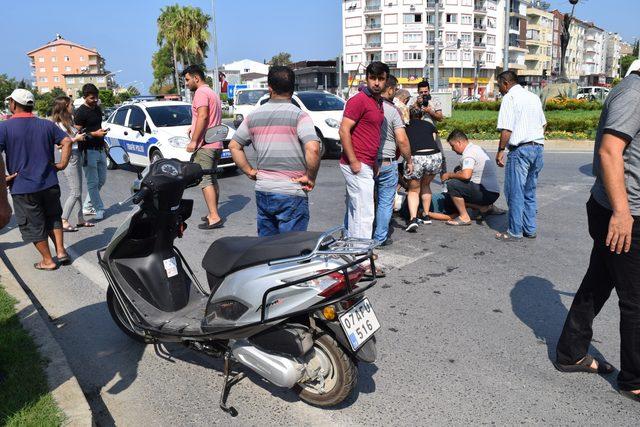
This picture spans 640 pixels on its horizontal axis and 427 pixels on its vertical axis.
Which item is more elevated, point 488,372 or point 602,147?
point 602,147

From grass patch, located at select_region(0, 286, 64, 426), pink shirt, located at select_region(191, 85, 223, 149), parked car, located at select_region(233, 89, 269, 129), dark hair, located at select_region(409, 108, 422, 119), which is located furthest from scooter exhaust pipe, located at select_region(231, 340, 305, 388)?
parked car, located at select_region(233, 89, 269, 129)

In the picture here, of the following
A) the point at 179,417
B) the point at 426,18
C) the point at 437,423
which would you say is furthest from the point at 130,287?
the point at 426,18

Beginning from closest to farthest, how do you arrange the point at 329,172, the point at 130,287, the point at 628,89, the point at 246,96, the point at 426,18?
the point at 628,89 → the point at 130,287 → the point at 329,172 → the point at 246,96 → the point at 426,18

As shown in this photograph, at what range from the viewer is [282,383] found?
3.01m

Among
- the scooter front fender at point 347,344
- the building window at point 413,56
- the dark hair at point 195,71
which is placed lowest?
the scooter front fender at point 347,344

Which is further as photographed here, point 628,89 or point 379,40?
point 379,40

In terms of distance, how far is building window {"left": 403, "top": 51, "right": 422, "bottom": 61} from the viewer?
80.6 m

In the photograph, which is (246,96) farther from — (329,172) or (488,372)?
(488,372)

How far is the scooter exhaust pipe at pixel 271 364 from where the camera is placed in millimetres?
2996

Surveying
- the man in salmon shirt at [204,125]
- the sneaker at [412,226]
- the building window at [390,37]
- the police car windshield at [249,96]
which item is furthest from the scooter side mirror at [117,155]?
the building window at [390,37]

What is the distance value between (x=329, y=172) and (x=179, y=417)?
9.32 meters

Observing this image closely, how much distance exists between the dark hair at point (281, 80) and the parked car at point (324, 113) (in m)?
9.36

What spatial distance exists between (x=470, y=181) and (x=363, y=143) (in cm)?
253

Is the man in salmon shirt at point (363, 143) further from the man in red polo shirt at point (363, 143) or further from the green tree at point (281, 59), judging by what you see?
the green tree at point (281, 59)
